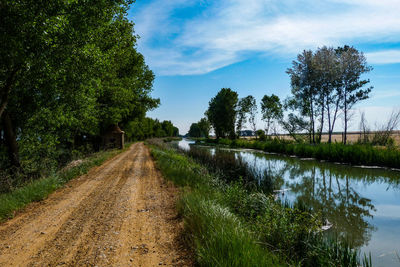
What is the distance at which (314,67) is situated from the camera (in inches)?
1116

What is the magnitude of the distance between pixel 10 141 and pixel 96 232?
29.7 feet

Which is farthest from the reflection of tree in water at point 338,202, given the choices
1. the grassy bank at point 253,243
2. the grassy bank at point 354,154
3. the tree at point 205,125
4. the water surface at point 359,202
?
the tree at point 205,125

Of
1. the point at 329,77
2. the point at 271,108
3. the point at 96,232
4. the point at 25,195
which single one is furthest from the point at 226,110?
the point at 96,232

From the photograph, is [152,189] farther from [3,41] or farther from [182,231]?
[3,41]

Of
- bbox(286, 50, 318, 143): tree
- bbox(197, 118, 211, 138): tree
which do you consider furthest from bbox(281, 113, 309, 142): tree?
bbox(197, 118, 211, 138): tree

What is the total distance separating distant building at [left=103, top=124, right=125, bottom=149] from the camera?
2986cm

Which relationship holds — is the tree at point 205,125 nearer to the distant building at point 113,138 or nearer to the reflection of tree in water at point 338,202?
the distant building at point 113,138

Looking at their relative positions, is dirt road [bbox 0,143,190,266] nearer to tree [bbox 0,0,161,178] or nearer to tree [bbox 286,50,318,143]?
tree [bbox 0,0,161,178]

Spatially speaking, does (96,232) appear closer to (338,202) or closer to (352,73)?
(338,202)

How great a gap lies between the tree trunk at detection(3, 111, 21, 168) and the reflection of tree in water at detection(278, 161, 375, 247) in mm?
12527

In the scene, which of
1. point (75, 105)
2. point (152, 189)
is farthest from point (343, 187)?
point (75, 105)

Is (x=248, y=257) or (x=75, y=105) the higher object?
(x=75, y=105)

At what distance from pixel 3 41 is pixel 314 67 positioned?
102 ft

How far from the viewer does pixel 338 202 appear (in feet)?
28.1
